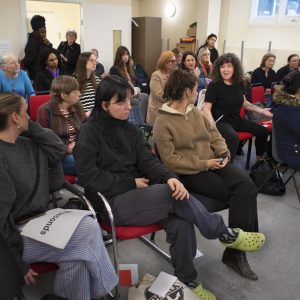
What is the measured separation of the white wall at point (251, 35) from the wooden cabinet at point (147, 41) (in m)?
1.39

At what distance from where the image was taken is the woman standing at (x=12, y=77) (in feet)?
11.7

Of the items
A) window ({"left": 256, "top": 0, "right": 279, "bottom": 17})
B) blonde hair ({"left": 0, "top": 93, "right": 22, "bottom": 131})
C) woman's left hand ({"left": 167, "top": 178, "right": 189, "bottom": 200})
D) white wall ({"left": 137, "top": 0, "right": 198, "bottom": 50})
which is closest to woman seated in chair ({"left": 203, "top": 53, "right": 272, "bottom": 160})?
woman's left hand ({"left": 167, "top": 178, "right": 189, "bottom": 200})

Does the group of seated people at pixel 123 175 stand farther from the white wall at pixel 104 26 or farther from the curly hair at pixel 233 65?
the white wall at pixel 104 26

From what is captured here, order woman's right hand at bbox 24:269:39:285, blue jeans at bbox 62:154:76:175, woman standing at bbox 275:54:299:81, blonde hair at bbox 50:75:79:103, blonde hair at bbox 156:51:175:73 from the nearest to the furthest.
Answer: woman's right hand at bbox 24:269:39:285 < blue jeans at bbox 62:154:76:175 < blonde hair at bbox 50:75:79:103 < blonde hair at bbox 156:51:175:73 < woman standing at bbox 275:54:299:81

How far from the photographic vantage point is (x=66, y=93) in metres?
2.58

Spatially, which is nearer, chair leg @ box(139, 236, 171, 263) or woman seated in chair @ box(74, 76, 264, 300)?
woman seated in chair @ box(74, 76, 264, 300)

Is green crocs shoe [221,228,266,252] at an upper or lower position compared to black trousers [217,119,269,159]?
lower

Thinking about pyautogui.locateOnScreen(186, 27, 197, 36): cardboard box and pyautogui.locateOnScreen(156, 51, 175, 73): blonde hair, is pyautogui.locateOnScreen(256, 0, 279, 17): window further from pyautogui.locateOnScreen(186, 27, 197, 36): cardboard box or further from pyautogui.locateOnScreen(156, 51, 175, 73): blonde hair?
pyautogui.locateOnScreen(156, 51, 175, 73): blonde hair

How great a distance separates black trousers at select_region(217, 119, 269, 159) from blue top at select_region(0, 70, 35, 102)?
2.09 metres

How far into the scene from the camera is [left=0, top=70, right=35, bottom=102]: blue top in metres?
3.59

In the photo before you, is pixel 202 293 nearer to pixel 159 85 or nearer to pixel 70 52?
pixel 159 85

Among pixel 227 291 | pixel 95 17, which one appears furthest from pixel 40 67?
pixel 227 291

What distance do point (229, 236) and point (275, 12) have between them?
5.57m

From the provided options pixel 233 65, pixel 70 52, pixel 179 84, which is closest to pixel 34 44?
pixel 70 52
